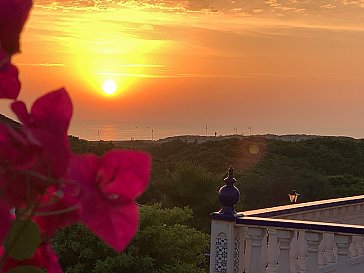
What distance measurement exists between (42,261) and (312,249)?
12.2ft

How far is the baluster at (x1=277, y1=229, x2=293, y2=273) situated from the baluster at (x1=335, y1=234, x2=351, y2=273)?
10.8 inches

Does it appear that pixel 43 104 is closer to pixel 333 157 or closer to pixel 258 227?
pixel 258 227

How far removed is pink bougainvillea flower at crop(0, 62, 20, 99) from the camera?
0.58 metres

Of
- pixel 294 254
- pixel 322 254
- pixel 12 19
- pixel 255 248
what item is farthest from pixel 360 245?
pixel 12 19

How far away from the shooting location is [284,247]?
4.30 metres

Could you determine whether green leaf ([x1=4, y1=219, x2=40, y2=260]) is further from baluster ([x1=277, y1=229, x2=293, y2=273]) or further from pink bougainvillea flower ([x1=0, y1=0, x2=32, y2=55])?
baluster ([x1=277, y1=229, x2=293, y2=273])

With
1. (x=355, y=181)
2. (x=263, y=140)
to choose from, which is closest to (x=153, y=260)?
(x=355, y=181)

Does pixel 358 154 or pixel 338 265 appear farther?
pixel 358 154

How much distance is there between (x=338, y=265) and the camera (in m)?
4.32

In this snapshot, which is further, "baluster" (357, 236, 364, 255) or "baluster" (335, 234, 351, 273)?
"baluster" (357, 236, 364, 255)

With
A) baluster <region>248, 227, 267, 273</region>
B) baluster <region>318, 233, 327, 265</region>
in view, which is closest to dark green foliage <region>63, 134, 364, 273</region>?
baluster <region>248, 227, 267, 273</region>

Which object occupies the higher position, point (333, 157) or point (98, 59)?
point (98, 59)

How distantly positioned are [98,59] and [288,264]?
7624 mm

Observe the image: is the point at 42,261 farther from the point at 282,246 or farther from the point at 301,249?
the point at 301,249
